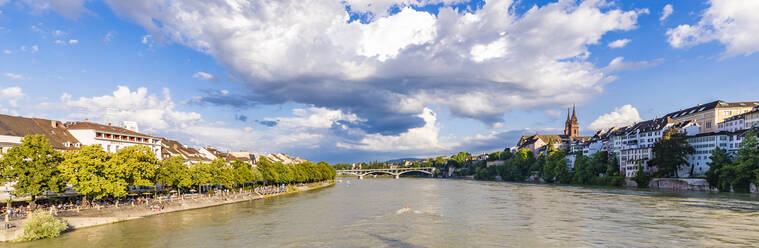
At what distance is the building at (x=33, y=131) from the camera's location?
58750 millimetres

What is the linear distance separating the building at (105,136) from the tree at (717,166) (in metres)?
108

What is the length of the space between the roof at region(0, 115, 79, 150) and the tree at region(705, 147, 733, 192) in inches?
4672

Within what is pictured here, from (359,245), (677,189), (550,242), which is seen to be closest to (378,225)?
(359,245)

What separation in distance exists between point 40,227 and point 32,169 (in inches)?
444

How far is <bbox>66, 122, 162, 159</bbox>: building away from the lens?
245 feet

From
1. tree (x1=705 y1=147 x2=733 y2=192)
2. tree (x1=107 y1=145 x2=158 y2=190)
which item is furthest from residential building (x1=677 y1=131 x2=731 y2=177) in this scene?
tree (x1=107 y1=145 x2=158 y2=190)

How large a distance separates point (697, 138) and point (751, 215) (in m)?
66.5

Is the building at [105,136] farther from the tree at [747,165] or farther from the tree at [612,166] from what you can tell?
A: the tree at [612,166]

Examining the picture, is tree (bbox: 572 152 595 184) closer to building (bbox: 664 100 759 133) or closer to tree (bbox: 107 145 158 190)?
building (bbox: 664 100 759 133)

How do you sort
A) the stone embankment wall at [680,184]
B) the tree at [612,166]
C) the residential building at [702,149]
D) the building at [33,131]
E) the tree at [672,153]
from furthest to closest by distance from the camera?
1. the tree at [612,166]
2. the tree at [672,153]
3. the residential building at [702,149]
4. the stone embankment wall at [680,184]
5. the building at [33,131]

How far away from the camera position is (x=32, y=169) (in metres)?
45.3

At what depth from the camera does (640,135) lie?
12706cm

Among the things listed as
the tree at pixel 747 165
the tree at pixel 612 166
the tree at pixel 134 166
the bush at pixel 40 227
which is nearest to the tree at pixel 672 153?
the tree at pixel 747 165

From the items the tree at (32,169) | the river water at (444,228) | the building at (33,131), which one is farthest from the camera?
the building at (33,131)
